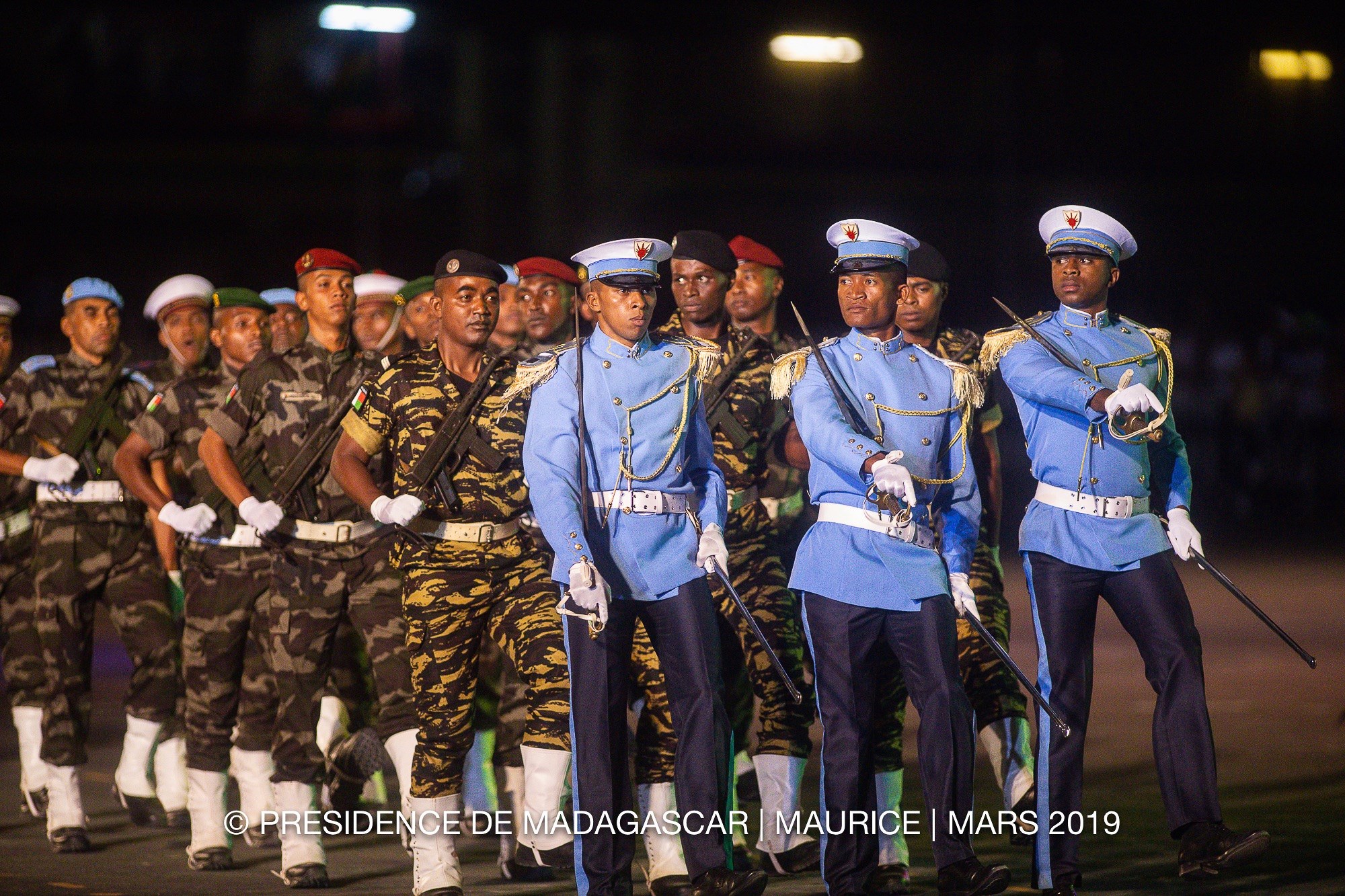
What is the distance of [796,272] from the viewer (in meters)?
29.1

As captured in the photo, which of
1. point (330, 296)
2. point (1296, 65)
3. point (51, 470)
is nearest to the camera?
point (330, 296)

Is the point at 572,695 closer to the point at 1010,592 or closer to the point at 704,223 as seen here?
the point at 1010,592

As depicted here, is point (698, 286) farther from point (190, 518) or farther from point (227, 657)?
point (227, 657)

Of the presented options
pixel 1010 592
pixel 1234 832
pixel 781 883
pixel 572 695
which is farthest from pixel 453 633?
pixel 1010 592

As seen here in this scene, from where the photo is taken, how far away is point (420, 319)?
29.9ft

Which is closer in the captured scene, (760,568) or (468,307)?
(468,307)

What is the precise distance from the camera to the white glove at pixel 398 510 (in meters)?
7.02

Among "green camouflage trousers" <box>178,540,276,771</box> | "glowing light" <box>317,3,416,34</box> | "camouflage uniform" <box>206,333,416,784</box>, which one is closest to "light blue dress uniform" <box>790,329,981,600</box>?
"camouflage uniform" <box>206,333,416,784</box>

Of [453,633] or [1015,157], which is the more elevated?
[1015,157]

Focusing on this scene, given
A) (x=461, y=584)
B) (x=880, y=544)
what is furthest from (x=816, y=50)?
(x=880, y=544)

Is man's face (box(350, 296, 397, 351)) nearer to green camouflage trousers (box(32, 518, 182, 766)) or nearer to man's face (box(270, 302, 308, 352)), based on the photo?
man's face (box(270, 302, 308, 352))

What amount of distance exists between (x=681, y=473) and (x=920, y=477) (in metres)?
0.82

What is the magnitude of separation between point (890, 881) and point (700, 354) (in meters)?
2.01

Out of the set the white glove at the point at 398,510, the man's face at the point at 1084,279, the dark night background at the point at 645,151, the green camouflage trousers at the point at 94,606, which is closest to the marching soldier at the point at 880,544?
the man's face at the point at 1084,279
